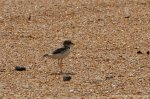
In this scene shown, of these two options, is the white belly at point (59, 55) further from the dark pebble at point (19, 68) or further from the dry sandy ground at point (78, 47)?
the dark pebble at point (19, 68)

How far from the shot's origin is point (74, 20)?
20.2 metres

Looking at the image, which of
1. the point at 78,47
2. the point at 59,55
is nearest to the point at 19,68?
the point at 59,55

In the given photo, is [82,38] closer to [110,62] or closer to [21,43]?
[21,43]

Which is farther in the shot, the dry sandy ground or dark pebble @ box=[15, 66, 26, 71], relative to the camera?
dark pebble @ box=[15, 66, 26, 71]

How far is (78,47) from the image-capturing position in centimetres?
1695

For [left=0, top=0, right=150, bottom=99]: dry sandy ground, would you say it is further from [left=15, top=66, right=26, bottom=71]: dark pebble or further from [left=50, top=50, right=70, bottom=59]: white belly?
[left=50, top=50, right=70, bottom=59]: white belly

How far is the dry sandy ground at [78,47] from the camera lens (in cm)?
1270

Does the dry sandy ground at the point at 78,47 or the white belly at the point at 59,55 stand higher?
the white belly at the point at 59,55

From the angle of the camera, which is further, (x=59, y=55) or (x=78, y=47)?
(x=78, y=47)

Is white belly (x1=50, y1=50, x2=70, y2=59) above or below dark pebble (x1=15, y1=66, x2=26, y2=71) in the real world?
above

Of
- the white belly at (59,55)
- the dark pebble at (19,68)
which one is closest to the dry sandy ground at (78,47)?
the dark pebble at (19,68)

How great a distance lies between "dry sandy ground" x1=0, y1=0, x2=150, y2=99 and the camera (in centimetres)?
1270

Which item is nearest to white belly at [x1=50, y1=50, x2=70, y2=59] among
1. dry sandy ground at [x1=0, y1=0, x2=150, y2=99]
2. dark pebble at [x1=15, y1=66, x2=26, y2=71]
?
dry sandy ground at [x1=0, y1=0, x2=150, y2=99]

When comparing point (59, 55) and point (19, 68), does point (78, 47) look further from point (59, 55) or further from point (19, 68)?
point (19, 68)
